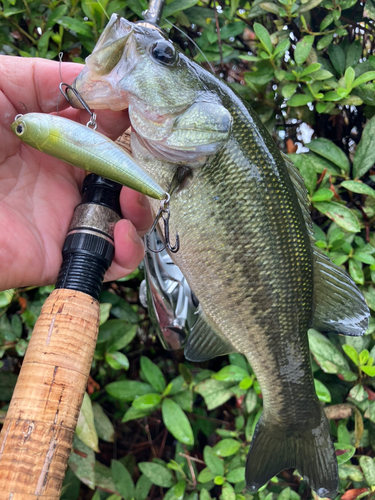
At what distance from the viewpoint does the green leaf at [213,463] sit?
1232 millimetres

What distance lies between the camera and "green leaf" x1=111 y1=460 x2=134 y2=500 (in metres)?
1.24

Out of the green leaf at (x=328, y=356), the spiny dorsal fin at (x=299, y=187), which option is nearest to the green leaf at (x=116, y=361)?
the green leaf at (x=328, y=356)

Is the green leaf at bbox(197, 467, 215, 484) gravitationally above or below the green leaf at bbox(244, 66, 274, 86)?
below

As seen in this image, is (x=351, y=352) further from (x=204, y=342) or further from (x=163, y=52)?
(x=163, y=52)

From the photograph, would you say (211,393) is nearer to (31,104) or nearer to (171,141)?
(171,141)

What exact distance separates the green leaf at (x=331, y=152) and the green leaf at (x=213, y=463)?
1.18 m

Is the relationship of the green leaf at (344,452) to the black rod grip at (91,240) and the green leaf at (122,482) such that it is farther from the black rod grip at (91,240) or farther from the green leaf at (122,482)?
the black rod grip at (91,240)

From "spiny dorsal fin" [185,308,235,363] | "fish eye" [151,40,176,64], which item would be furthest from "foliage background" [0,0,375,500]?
"fish eye" [151,40,176,64]

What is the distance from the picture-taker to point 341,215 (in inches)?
49.5

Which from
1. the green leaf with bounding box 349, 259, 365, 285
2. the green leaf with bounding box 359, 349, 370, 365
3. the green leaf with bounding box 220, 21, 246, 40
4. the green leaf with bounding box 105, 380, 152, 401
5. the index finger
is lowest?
the green leaf with bounding box 105, 380, 152, 401

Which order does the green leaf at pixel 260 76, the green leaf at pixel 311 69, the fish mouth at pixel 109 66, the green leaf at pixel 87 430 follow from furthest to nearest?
the green leaf at pixel 260 76 → the green leaf at pixel 311 69 → the green leaf at pixel 87 430 → the fish mouth at pixel 109 66

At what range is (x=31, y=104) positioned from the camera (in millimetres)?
975

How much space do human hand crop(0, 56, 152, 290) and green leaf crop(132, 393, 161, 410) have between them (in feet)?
1.56

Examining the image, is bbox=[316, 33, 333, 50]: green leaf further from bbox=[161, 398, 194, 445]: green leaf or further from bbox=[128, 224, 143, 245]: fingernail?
bbox=[161, 398, 194, 445]: green leaf
